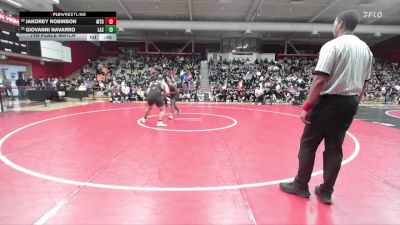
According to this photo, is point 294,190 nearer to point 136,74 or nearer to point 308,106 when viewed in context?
point 308,106

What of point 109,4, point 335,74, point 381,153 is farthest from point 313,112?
point 109,4

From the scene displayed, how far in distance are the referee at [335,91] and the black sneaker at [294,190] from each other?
0.20 m

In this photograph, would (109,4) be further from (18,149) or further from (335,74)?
(335,74)

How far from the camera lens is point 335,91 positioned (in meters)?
2.92

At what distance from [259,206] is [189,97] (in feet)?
51.6

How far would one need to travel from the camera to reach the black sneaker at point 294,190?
335 centimetres

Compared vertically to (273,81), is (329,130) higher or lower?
lower

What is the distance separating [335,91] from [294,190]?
1.31 metres

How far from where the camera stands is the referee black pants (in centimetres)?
295
